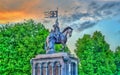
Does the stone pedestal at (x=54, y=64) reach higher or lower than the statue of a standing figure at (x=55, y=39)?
lower

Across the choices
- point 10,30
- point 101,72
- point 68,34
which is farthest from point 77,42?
point 68,34

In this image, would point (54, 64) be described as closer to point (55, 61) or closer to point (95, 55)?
point (55, 61)

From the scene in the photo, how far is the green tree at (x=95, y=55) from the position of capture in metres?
56.2

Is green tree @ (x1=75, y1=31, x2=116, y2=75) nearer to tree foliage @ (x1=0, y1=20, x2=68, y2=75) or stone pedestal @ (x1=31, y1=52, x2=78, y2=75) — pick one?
tree foliage @ (x1=0, y1=20, x2=68, y2=75)

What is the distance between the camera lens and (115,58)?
202 ft

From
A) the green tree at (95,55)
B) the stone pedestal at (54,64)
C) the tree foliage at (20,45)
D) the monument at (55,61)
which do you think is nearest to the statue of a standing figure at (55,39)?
the monument at (55,61)

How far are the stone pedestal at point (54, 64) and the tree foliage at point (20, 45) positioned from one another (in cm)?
1257

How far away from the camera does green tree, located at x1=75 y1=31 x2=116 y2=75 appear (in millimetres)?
56156

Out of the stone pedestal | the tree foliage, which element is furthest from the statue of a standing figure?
the tree foliage

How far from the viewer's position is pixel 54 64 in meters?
37.3

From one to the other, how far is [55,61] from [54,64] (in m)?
0.26

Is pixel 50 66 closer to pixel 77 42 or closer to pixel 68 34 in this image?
pixel 68 34

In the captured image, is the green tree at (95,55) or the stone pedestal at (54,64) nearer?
the stone pedestal at (54,64)

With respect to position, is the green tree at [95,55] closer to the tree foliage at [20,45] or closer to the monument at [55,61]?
the tree foliage at [20,45]
